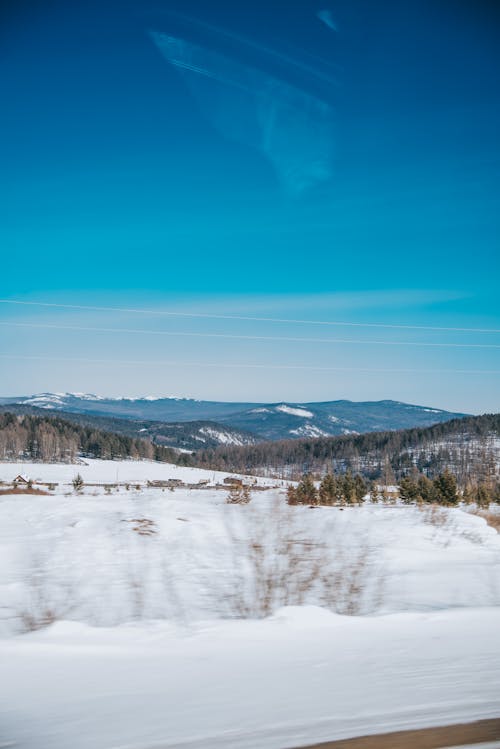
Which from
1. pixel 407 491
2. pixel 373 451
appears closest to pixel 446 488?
pixel 407 491

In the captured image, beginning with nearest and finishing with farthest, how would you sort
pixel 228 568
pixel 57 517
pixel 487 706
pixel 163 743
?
pixel 163 743
pixel 487 706
pixel 228 568
pixel 57 517

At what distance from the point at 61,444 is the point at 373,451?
78244mm

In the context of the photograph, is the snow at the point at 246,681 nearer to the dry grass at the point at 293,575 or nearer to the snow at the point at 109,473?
the dry grass at the point at 293,575

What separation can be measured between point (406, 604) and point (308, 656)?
1.92 meters

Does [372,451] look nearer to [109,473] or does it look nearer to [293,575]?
[109,473]

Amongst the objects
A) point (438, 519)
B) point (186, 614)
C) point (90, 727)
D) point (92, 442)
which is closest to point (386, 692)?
point (90, 727)

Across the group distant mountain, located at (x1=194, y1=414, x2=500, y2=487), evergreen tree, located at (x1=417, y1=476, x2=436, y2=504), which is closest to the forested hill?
distant mountain, located at (x1=194, y1=414, x2=500, y2=487)

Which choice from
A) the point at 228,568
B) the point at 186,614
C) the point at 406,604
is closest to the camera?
the point at 186,614

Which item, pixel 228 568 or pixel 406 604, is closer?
pixel 406 604

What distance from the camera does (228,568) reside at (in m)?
5.74

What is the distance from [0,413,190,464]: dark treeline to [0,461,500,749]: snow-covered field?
99514 millimetres

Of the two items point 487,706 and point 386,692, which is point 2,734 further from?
point 487,706

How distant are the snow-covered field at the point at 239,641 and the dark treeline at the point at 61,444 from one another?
326ft

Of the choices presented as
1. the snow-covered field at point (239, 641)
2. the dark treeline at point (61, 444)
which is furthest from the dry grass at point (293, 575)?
the dark treeline at point (61, 444)
